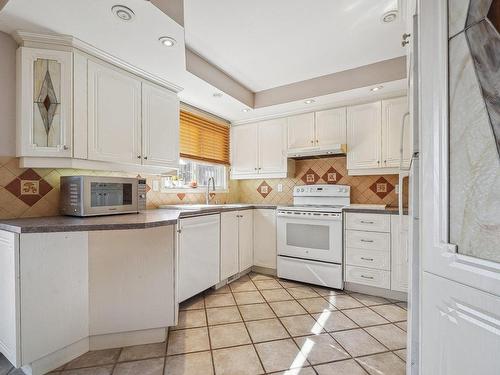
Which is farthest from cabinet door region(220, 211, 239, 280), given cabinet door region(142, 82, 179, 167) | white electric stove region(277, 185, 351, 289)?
cabinet door region(142, 82, 179, 167)

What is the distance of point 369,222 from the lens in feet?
8.41

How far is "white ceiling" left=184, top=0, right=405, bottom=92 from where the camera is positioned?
69.8 inches

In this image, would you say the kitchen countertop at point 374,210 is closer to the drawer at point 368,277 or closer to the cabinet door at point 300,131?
the drawer at point 368,277

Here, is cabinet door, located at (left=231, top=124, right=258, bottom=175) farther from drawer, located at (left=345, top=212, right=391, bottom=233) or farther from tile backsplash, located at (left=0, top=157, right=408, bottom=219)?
drawer, located at (left=345, top=212, right=391, bottom=233)

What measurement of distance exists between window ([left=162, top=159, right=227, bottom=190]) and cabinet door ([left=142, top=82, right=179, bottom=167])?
33 cm

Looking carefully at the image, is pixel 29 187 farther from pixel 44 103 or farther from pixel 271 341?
pixel 271 341

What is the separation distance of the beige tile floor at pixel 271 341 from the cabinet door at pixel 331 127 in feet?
5.89

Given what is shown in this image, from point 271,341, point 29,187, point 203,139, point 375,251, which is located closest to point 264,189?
point 203,139

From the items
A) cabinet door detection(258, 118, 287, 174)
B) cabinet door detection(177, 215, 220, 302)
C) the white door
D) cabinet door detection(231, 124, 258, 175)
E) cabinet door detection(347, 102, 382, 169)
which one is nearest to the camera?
the white door

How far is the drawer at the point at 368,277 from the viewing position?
2.50 m

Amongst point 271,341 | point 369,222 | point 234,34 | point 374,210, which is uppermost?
point 234,34

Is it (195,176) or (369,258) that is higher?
(195,176)

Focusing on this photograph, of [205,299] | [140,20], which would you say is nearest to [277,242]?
[205,299]

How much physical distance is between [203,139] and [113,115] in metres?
1.45
